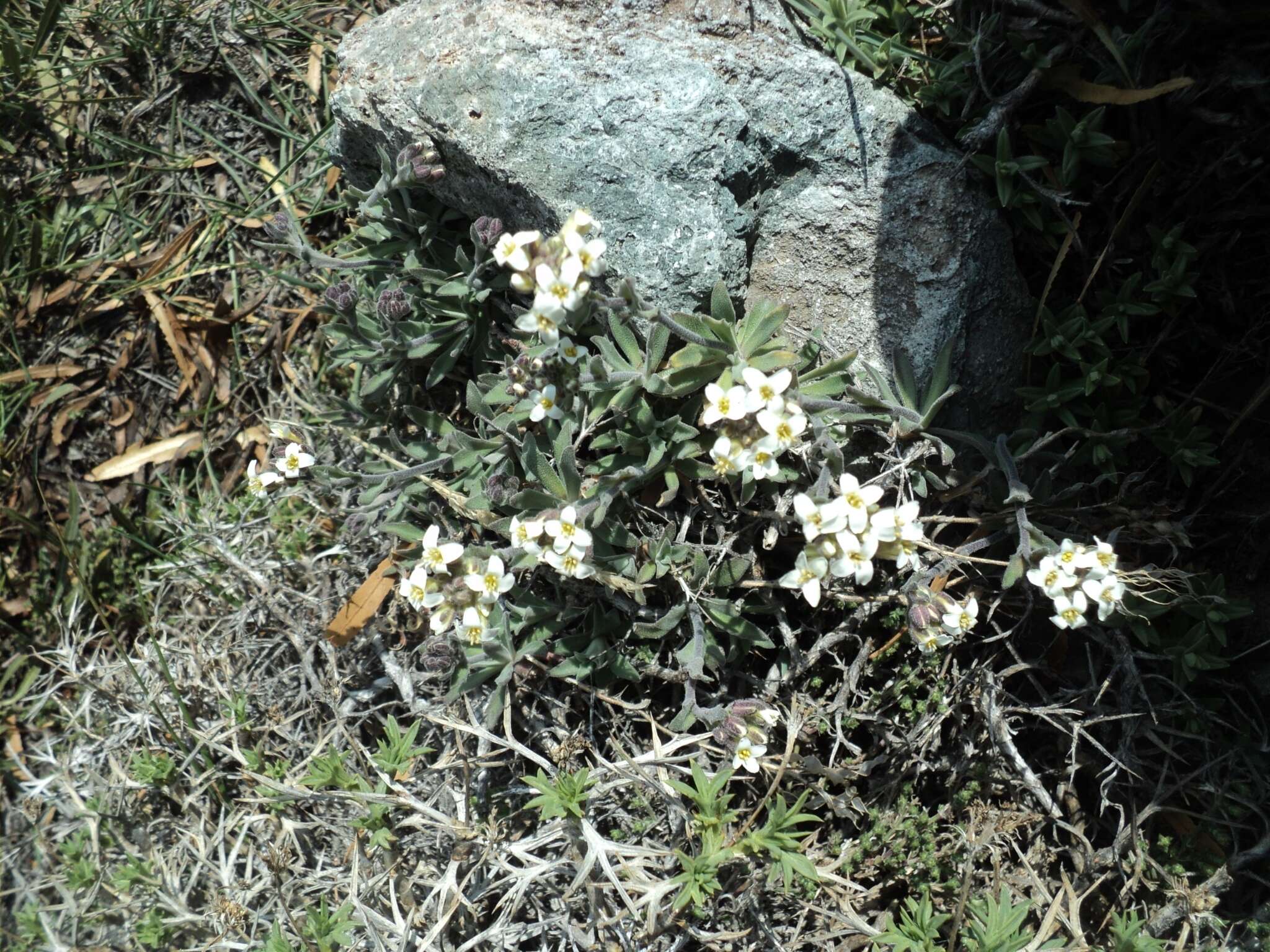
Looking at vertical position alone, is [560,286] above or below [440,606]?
above

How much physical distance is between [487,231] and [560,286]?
1.86 ft

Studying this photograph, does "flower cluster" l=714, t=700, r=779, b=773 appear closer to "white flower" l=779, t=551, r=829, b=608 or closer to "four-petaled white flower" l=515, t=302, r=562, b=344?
"white flower" l=779, t=551, r=829, b=608

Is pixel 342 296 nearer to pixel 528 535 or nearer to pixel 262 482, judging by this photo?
pixel 262 482

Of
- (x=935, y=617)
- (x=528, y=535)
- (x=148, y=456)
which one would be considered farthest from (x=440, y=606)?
(x=148, y=456)

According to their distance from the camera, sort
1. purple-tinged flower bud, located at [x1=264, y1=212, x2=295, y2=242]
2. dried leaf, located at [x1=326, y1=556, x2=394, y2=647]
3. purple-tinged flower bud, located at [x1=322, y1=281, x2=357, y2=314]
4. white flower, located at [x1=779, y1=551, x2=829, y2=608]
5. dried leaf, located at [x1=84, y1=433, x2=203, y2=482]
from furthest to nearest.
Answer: dried leaf, located at [x1=84, y1=433, x2=203, y2=482]
dried leaf, located at [x1=326, y1=556, x2=394, y2=647]
purple-tinged flower bud, located at [x1=264, y1=212, x2=295, y2=242]
purple-tinged flower bud, located at [x1=322, y1=281, x2=357, y2=314]
white flower, located at [x1=779, y1=551, x2=829, y2=608]

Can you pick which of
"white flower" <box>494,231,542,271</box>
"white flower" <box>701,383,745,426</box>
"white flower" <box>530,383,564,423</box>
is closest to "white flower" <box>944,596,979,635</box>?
"white flower" <box>701,383,745,426</box>

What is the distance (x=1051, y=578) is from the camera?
2.49 m

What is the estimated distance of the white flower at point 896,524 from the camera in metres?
2.41

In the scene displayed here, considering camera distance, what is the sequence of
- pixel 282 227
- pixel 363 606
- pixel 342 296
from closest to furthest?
pixel 342 296
pixel 282 227
pixel 363 606

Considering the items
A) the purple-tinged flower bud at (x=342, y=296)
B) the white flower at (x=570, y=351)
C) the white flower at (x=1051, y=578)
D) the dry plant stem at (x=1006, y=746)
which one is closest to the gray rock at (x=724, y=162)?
the white flower at (x=570, y=351)

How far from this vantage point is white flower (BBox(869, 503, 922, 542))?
2408 mm

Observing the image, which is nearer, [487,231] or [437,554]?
[437,554]

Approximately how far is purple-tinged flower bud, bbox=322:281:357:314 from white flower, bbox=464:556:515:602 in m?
1.04

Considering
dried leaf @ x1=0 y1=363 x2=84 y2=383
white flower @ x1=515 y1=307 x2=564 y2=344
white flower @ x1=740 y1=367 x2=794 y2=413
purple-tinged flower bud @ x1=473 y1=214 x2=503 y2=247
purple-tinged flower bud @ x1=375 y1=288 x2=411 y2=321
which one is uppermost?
purple-tinged flower bud @ x1=473 y1=214 x2=503 y2=247
